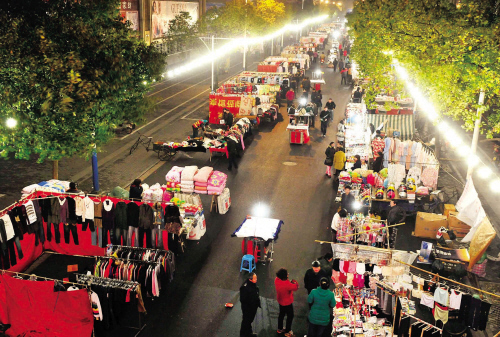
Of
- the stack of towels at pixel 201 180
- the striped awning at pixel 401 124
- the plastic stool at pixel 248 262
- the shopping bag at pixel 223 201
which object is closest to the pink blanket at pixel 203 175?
the stack of towels at pixel 201 180

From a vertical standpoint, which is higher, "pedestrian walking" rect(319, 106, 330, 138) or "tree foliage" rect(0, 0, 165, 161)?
"tree foliage" rect(0, 0, 165, 161)

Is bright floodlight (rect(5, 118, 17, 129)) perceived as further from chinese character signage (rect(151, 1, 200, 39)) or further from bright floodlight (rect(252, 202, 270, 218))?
chinese character signage (rect(151, 1, 200, 39))

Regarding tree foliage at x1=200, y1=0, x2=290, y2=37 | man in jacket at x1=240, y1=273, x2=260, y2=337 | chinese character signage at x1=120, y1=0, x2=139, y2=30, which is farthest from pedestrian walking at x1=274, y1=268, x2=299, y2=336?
chinese character signage at x1=120, y1=0, x2=139, y2=30

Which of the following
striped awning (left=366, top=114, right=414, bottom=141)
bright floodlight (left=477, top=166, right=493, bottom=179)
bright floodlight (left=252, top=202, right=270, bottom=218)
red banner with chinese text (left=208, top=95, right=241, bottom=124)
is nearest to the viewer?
bright floodlight (left=252, top=202, right=270, bottom=218)

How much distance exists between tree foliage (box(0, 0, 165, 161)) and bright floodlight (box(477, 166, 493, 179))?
1518cm

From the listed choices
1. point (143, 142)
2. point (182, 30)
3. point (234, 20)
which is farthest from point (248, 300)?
point (234, 20)

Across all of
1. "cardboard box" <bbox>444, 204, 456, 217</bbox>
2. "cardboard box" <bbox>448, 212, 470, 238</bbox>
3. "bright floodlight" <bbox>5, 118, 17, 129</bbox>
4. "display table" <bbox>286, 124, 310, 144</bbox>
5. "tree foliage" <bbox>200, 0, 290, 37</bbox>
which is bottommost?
"cardboard box" <bbox>448, 212, 470, 238</bbox>

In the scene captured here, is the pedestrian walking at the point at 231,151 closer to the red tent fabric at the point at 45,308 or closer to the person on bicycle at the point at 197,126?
the person on bicycle at the point at 197,126

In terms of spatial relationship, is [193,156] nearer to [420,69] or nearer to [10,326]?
[420,69]

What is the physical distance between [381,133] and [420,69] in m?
5.54

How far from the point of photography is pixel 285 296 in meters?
10.7

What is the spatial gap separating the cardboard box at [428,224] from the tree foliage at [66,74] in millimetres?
9779

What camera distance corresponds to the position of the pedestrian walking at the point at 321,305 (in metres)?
9.91

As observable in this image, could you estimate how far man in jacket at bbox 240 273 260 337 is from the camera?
10453 mm
